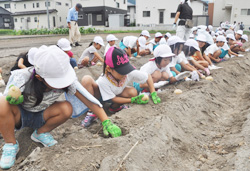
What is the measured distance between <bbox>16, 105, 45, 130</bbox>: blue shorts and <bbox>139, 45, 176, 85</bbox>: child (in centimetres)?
179

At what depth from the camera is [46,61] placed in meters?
1.79

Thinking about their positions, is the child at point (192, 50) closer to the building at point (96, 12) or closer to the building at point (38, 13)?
the building at point (96, 12)

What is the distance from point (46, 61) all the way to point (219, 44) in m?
5.76

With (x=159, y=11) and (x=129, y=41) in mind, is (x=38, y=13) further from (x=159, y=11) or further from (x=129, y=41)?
(x=129, y=41)

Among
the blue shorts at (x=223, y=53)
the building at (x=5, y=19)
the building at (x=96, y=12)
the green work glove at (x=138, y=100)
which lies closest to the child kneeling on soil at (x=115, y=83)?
the green work glove at (x=138, y=100)

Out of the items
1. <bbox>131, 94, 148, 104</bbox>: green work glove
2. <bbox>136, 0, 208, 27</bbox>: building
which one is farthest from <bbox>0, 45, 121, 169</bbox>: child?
<bbox>136, 0, 208, 27</bbox>: building

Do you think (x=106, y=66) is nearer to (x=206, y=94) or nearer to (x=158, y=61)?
(x=158, y=61)

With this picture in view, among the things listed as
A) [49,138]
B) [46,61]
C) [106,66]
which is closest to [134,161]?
[49,138]

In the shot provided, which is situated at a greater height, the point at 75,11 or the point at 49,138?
the point at 75,11

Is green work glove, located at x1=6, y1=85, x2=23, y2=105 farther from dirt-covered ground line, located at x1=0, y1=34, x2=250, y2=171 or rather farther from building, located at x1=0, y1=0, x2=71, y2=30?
building, located at x1=0, y1=0, x2=71, y2=30

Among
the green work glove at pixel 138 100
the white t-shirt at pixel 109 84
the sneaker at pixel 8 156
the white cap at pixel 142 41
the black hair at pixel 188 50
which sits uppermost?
the white cap at pixel 142 41

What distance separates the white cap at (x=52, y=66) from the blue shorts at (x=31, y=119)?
0.57m

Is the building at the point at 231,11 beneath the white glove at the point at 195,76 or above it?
above

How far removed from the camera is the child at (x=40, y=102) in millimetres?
1833
